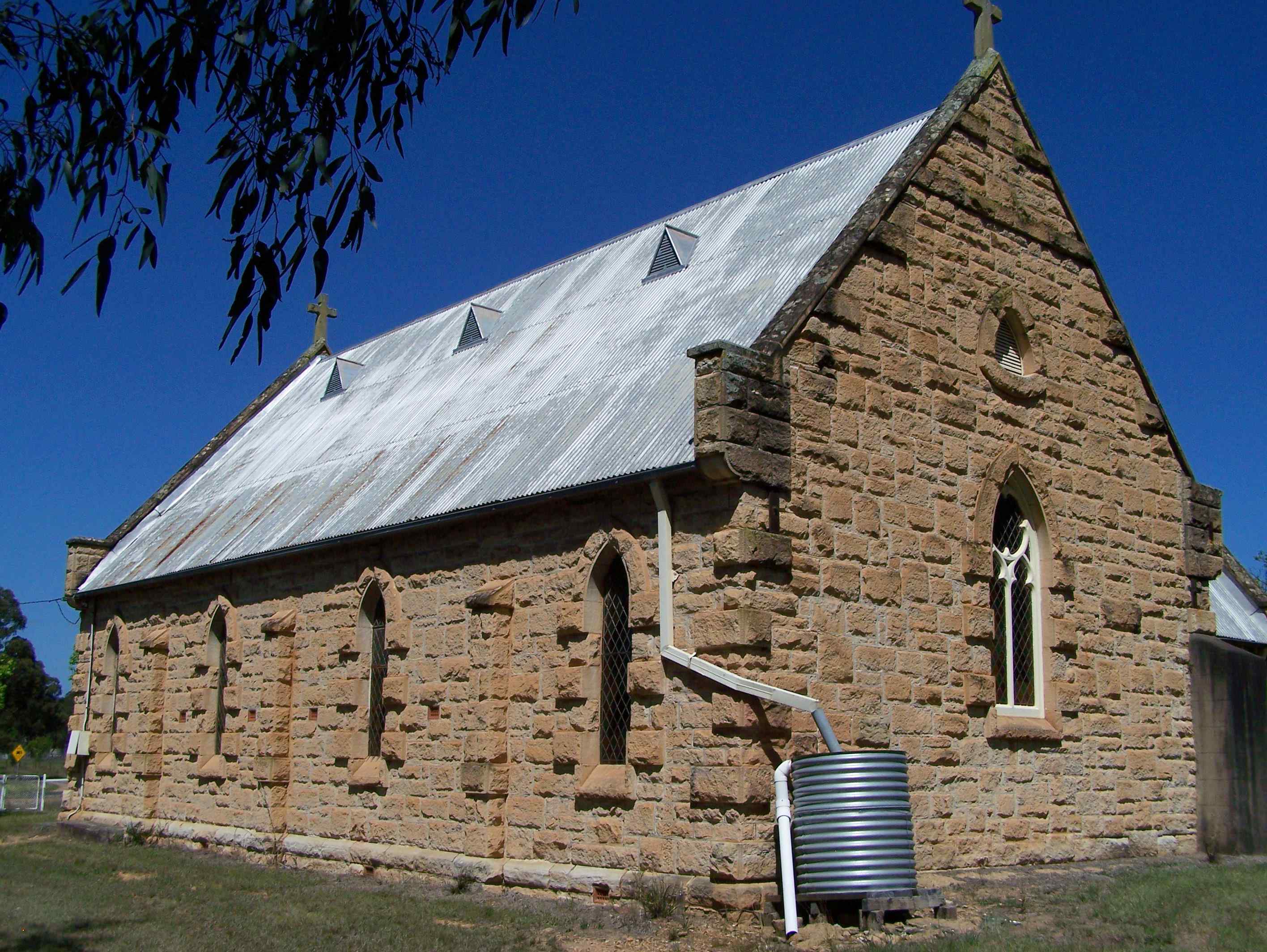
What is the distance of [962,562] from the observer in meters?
13.9

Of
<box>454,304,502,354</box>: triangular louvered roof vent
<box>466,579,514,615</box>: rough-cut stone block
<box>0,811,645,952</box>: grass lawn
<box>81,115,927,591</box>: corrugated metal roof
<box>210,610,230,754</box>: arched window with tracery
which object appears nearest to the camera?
<box>0,811,645,952</box>: grass lawn

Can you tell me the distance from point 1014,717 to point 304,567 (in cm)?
921

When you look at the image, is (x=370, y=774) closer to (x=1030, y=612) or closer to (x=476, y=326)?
(x=476, y=326)

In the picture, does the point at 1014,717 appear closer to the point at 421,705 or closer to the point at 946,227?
the point at 946,227

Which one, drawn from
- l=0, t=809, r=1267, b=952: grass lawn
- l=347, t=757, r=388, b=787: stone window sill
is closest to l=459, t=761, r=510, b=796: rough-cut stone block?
l=0, t=809, r=1267, b=952: grass lawn

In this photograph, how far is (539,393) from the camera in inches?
658

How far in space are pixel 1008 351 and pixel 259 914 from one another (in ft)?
32.2

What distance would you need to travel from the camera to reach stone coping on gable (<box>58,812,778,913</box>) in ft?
37.4

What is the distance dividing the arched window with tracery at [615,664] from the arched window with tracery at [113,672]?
12473 millimetres

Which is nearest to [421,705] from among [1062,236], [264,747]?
[264,747]

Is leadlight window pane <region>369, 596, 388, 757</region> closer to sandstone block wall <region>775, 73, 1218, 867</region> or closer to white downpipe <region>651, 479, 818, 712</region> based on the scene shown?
white downpipe <region>651, 479, 818, 712</region>

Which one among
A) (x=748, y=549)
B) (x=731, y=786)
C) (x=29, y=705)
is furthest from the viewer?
(x=29, y=705)

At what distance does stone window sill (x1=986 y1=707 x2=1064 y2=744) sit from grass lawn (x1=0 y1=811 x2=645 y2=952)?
4.41 meters

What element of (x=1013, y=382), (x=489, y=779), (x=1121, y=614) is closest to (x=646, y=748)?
(x=489, y=779)
